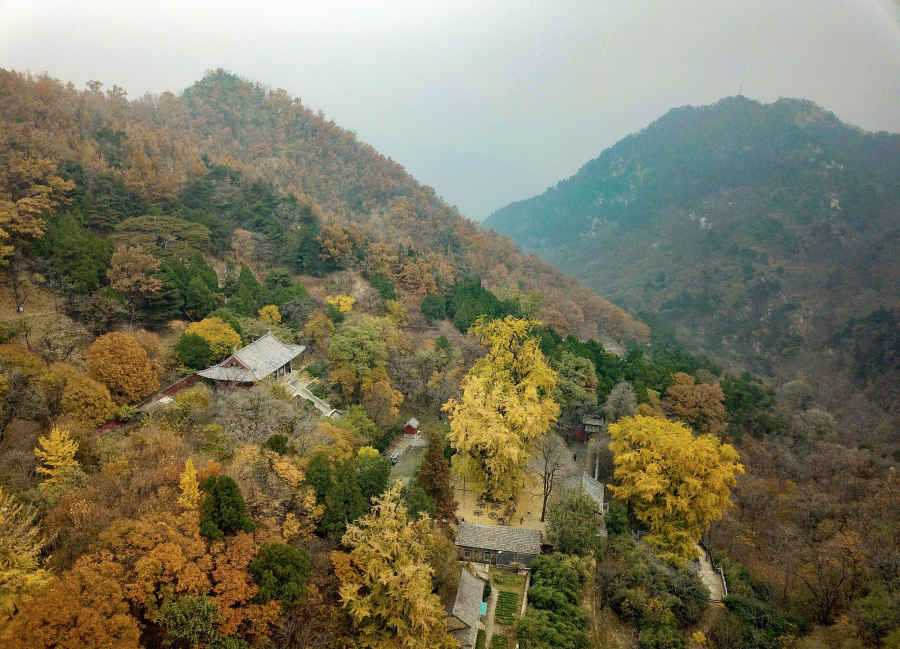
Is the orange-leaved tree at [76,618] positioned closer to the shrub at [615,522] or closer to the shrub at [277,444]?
the shrub at [277,444]

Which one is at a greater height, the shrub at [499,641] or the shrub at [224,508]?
the shrub at [224,508]

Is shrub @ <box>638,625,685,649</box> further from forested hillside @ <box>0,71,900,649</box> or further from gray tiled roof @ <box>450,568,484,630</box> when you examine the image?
gray tiled roof @ <box>450,568,484,630</box>

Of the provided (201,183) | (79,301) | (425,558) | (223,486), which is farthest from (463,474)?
(201,183)

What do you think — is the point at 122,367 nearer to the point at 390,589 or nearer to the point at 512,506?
the point at 390,589

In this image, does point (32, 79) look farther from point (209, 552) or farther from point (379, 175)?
point (209, 552)

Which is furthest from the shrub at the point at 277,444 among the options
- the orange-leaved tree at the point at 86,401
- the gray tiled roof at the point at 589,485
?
the gray tiled roof at the point at 589,485

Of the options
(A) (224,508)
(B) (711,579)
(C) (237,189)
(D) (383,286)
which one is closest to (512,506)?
(B) (711,579)
